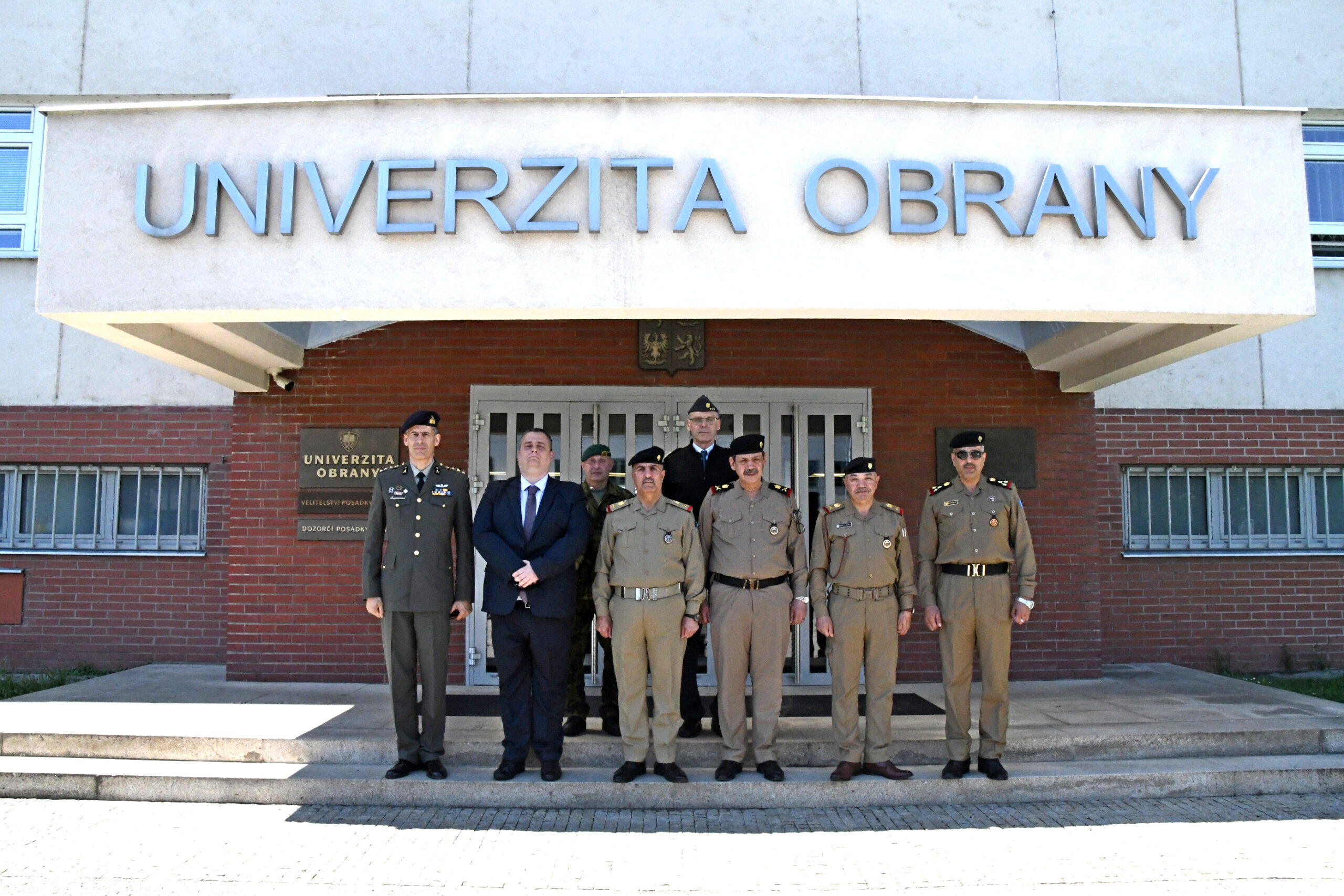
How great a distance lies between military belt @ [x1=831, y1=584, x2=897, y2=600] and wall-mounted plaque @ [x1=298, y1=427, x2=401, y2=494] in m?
3.81

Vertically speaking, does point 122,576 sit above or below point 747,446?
below

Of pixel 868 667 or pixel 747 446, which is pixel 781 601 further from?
pixel 747 446

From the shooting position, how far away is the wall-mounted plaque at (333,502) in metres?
7.17

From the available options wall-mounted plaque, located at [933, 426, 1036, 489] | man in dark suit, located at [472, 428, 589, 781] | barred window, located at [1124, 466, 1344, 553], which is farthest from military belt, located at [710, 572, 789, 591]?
barred window, located at [1124, 466, 1344, 553]

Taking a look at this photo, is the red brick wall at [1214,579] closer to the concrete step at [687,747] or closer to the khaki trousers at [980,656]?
the concrete step at [687,747]

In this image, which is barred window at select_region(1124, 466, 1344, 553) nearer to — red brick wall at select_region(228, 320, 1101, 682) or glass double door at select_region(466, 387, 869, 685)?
red brick wall at select_region(228, 320, 1101, 682)

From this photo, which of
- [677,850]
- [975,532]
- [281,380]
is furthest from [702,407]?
[281,380]

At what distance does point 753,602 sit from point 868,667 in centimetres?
72

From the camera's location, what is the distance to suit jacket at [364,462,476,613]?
4.95 m

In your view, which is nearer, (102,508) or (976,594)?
(976,594)

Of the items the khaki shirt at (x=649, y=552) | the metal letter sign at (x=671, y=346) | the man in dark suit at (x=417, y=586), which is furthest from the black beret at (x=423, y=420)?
the metal letter sign at (x=671, y=346)

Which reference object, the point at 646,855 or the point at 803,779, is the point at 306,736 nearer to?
the point at 646,855

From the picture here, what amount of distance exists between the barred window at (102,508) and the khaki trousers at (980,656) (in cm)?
Answer: 668

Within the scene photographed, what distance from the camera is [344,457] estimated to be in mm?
7199
